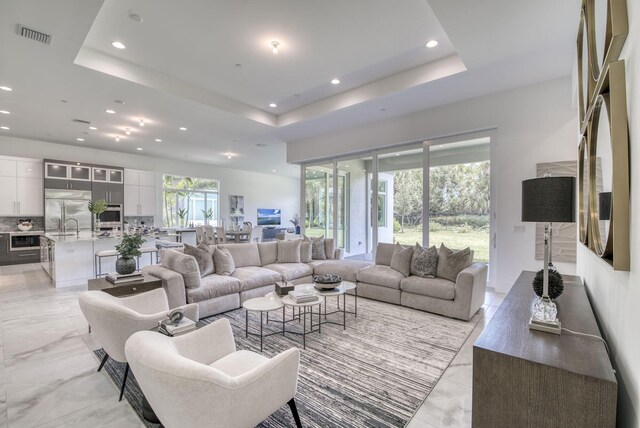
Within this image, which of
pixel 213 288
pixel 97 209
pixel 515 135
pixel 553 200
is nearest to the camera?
pixel 553 200

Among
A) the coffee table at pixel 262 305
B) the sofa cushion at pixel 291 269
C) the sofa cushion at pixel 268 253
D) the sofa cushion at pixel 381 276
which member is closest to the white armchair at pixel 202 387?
the coffee table at pixel 262 305

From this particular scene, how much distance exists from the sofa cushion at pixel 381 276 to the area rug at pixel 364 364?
1.45ft

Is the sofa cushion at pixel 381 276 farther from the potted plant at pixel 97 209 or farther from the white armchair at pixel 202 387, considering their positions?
the potted plant at pixel 97 209

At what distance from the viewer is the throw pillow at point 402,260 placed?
4.50 metres

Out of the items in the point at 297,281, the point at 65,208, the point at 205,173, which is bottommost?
the point at 297,281

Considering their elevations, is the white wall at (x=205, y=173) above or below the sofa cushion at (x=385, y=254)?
above

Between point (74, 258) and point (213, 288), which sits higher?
point (74, 258)

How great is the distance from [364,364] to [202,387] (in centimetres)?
188

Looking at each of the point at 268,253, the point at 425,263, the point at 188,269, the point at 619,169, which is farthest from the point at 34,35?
the point at 425,263

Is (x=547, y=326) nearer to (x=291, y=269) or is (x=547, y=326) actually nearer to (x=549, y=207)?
(x=549, y=207)

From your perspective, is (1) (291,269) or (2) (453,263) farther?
(1) (291,269)

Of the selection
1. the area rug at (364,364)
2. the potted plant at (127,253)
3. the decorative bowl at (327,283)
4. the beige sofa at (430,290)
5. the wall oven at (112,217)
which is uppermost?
the wall oven at (112,217)

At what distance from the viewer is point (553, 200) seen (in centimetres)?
175

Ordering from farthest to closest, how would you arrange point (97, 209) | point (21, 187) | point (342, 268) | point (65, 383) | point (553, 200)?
point (21, 187)
point (97, 209)
point (342, 268)
point (65, 383)
point (553, 200)
